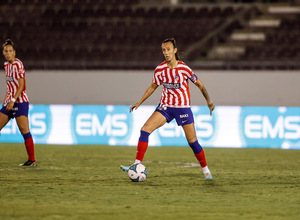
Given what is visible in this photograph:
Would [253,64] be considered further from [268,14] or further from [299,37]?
[268,14]

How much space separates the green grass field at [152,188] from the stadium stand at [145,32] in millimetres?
7438

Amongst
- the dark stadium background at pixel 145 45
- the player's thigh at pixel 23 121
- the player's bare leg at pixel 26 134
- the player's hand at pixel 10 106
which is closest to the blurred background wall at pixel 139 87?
the dark stadium background at pixel 145 45

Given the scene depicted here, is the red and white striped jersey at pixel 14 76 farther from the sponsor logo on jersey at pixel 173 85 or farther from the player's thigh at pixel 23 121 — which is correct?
the sponsor logo on jersey at pixel 173 85

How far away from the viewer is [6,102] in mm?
9078

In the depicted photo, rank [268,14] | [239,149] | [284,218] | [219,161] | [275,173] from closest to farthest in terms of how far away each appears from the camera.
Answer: [284,218]
[275,173]
[219,161]
[239,149]
[268,14]

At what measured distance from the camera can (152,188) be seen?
7152 millimetres

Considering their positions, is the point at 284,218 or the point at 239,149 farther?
the point at 239,149

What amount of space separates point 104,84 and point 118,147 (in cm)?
472

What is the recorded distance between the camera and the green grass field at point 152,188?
5.62m

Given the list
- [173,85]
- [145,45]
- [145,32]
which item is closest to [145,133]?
[173,85]

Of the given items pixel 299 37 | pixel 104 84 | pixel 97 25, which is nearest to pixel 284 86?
pixel 299 37

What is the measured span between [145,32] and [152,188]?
13475mm

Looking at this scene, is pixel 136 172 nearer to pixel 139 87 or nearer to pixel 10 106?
pixel 10 106

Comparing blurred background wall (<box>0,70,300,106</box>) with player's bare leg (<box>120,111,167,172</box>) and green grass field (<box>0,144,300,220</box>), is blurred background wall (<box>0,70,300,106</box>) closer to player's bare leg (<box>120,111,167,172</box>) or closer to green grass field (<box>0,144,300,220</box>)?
green grass field (<box>0,144,300,220</box>)
